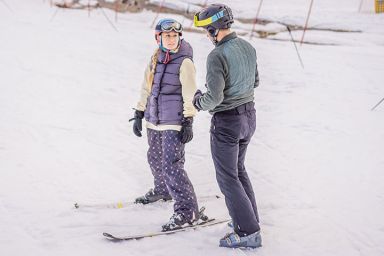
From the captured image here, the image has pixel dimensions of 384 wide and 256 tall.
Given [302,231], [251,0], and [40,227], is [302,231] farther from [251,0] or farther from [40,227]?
[251,0]

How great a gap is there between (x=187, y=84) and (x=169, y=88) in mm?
182

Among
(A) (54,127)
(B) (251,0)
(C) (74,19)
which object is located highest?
(B) (251,0)

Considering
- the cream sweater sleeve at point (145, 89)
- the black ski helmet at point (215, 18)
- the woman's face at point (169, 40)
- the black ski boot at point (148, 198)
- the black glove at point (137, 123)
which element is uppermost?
the black ski helmet at point (215, 18)

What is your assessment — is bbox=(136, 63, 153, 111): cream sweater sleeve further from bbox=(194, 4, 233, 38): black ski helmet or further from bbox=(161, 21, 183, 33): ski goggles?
bbox=(194, 4, 233, 38): black ski helmet

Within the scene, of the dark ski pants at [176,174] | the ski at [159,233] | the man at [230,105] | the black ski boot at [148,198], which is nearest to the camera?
the man at [230,105]

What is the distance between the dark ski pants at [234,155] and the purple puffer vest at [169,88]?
48cm

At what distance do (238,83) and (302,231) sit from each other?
168 centimetres

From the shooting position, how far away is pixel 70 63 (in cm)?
1121

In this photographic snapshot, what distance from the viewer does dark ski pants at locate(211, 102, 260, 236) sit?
350cm

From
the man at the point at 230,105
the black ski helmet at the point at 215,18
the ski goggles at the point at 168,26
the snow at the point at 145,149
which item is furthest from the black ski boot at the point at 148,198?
the black ski helmet at the point at 215,18

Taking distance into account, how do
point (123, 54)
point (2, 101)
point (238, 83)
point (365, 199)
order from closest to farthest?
1. point (238, 83)
2. point (365, 199)
3. point (2, 101)
4. point (123, 54)

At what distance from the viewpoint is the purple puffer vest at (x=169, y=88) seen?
392 centimetres

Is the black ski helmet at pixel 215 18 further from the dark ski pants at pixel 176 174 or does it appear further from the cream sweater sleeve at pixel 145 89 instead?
the dark ski pants at pixel 176 174

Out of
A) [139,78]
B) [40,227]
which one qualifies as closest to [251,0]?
[139,78]
